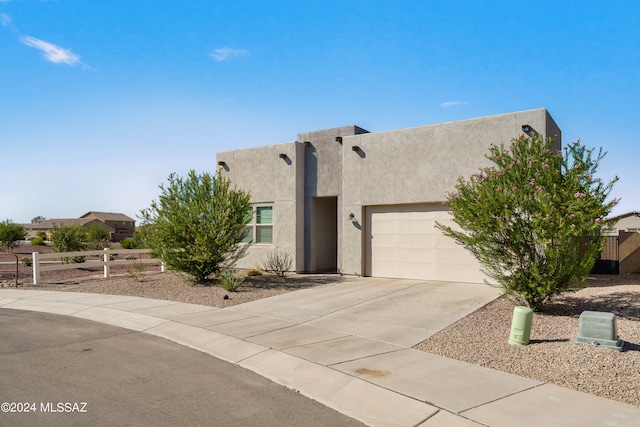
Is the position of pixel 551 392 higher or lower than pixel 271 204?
lower

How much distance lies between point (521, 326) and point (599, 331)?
1.10 metres

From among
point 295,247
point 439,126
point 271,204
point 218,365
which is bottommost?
point 218,365

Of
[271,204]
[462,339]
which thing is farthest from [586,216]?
[271,204]

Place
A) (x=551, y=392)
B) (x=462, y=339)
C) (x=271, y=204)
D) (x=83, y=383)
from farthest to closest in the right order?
(x=271, y=204), (x=462, y=339), (x=83, y=383), (x=551, y=392)

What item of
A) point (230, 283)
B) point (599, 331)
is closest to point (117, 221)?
point (230, 283)

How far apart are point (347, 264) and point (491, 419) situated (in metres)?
12.1

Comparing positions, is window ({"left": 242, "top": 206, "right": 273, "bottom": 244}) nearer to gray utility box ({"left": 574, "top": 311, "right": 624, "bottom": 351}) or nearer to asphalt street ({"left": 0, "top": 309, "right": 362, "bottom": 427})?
asphalt street ({"left": 0, "top": 309, "right": 362, "bottom": 427})

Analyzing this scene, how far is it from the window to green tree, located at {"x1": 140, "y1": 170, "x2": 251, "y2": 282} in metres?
3.77

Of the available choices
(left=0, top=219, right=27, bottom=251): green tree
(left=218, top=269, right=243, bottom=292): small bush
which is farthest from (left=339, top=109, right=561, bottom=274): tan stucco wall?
(left=0, top=219, right=27, bottom=251): green tree

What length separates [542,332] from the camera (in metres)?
8.30

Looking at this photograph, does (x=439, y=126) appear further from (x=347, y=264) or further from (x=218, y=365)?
(x=218, y=365)

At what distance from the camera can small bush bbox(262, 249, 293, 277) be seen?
1645 centimetres

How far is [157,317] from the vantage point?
989 centimetres

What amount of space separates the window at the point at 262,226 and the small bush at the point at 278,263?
81cm
